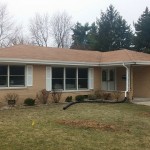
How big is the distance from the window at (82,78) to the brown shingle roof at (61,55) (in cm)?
74

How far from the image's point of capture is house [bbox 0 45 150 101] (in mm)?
19938

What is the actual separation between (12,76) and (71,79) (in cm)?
460

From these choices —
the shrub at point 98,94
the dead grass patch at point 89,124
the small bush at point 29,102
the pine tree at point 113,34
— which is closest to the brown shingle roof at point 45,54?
the shrub at point 98,94

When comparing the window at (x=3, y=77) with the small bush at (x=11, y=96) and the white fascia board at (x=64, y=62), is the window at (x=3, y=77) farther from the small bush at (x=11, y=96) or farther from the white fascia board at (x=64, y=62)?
the small bush at (x=11, y=96)

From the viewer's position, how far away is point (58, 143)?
9078 millimetres

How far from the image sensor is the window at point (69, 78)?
71.7 feet

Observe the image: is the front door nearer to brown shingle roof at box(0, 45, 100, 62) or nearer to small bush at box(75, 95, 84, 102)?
brown shingle roof at box(0, 45, 100, 62)

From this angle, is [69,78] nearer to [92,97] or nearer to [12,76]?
[92,97]

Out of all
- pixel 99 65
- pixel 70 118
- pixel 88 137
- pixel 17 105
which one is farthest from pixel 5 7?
pixel 88 137

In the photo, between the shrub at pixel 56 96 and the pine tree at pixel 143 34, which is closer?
the shrub at pixel 56 96

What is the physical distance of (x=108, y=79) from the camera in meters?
24.7

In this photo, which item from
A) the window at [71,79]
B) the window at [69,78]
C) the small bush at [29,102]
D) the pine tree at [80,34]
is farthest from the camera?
the pine tree at [80,34]

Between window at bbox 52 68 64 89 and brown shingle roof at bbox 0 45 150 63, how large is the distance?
77 cm

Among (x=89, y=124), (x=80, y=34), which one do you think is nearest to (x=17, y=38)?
(x=80, y=34)
